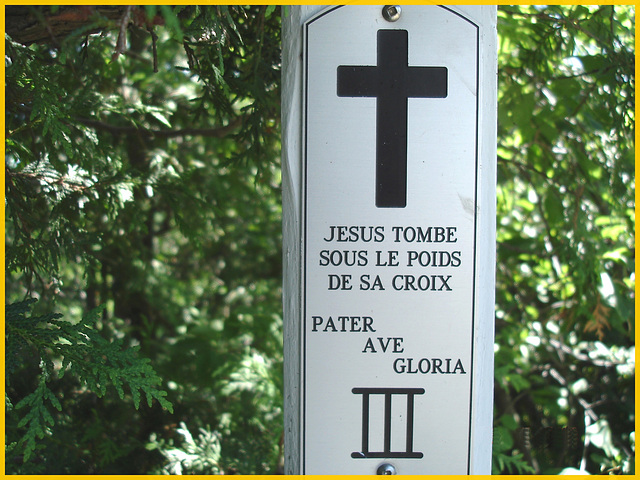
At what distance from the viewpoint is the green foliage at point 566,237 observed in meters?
2.43

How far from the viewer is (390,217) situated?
157cm

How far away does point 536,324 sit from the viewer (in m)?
3.10

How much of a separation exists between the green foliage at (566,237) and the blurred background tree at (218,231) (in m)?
0.01

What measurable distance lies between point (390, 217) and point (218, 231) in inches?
94.6

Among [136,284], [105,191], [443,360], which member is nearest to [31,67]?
[105,191]

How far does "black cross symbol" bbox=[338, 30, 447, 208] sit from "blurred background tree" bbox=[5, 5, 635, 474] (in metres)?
0.43

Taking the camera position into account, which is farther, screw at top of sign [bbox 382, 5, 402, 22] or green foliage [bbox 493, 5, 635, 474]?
green foliage [bbox 493, 5, 635, 474]

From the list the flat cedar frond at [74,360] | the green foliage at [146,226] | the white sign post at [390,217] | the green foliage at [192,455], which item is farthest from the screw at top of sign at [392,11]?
the green foliage at [192,455]

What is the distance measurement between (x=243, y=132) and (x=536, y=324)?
6.40 ft

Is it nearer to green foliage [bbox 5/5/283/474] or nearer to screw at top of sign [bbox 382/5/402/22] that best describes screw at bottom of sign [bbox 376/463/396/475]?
green foliage [bbox 5/5/283/474]

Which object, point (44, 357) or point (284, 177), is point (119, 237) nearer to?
point (44, 357)

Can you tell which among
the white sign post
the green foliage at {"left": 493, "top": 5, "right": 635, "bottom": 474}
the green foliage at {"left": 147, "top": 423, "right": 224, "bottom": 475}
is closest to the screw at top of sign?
the white sign post

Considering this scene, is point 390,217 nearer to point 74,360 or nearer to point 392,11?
point 392,11

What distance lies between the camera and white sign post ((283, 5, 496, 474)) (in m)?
1.56
